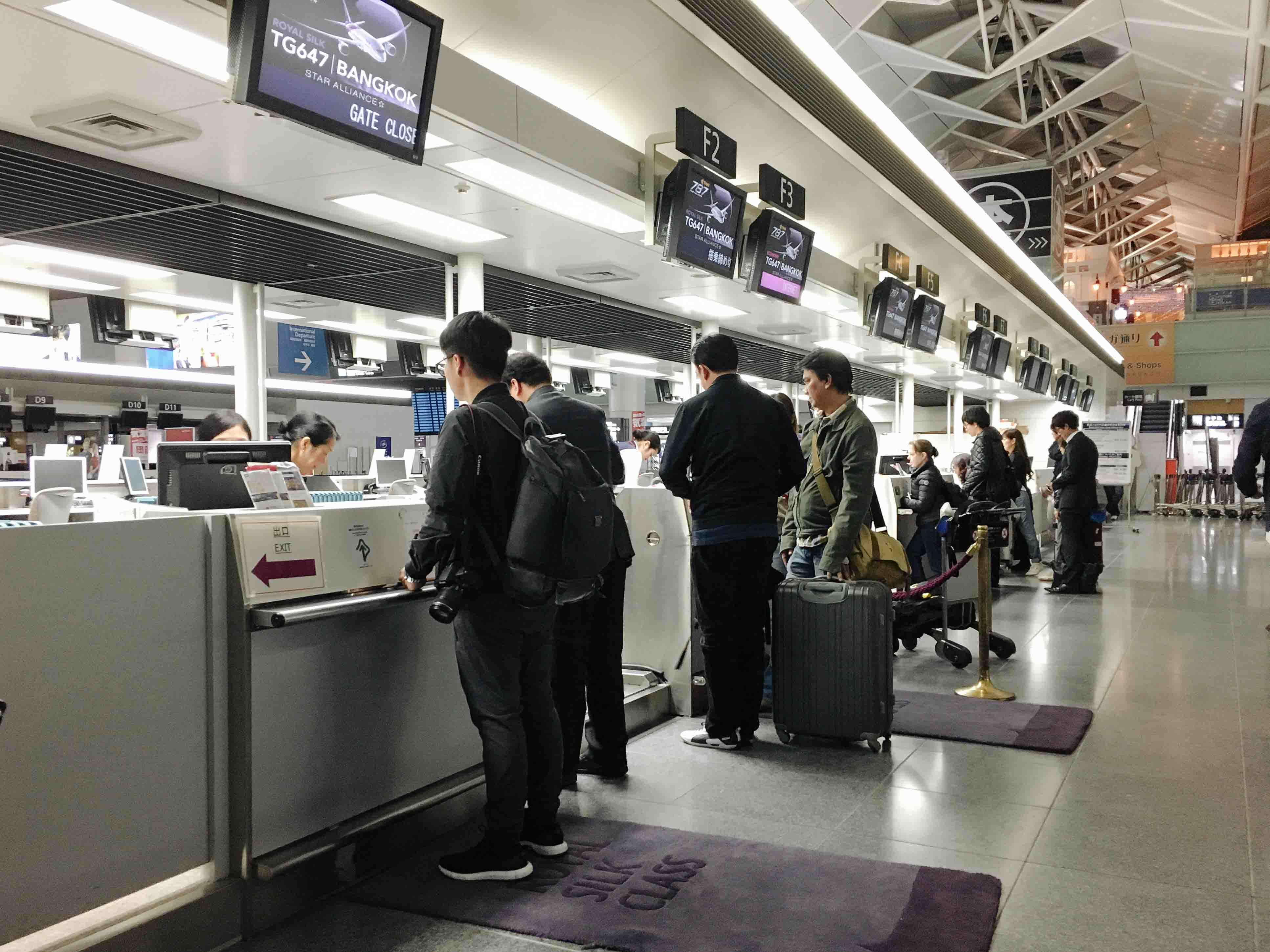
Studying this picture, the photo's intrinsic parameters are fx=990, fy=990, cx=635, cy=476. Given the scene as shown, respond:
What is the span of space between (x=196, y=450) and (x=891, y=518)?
21.6ft

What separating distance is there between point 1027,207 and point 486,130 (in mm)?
12824

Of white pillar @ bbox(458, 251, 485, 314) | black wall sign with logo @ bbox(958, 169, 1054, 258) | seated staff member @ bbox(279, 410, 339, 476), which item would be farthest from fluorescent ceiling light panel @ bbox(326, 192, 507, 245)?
black wall sign with logo @ bbox(958, 169, 1054, 258)

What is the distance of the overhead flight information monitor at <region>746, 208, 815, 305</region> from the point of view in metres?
6.49

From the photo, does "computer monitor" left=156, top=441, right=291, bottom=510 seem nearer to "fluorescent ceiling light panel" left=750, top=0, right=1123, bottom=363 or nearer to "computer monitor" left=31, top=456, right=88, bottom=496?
"fluorescent ceiling light panel" left=750, top=0, right=1123, bottom=363

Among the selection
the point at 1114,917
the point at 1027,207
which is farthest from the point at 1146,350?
the point at 1114,917

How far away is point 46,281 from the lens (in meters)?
8.39

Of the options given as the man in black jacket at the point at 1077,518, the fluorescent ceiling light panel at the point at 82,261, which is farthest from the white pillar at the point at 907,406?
the fluorescent ceiling light panel at the point at 82,261

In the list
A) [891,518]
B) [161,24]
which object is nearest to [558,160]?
[161,24]

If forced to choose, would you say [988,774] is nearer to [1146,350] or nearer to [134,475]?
[134,475]

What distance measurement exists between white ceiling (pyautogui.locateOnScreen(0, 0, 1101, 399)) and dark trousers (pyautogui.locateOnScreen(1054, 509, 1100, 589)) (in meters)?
3.29

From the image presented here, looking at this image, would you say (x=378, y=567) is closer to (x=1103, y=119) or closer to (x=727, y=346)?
(x=727, y=346)

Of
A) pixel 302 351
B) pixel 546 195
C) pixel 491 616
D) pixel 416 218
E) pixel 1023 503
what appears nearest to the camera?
pixel 491 616

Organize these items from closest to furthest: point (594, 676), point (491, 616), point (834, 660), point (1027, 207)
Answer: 1. point (491, 616)
2. point (594, 676)
3. point (834, 660)
4. point (1027, 207)

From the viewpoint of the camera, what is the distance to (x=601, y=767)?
371 centimetres
